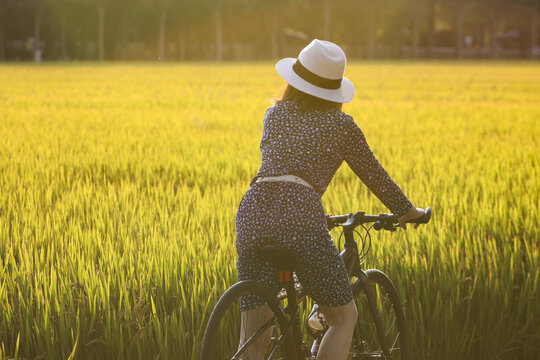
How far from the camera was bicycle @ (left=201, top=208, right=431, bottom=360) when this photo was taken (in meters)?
2.24

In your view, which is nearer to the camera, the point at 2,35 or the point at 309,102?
the point at 309,102

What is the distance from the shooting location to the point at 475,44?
215 ft

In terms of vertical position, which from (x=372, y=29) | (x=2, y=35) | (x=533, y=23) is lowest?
(x=2, y=35)

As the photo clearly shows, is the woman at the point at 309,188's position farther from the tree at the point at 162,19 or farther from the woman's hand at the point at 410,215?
the tree at the point at 162,19

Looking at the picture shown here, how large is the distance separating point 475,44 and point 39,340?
217 feet

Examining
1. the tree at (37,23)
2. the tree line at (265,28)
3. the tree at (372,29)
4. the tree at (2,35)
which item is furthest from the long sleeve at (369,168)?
the tree at (372,29)

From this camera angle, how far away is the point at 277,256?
234 centimetres

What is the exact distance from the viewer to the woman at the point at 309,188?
2.36 m

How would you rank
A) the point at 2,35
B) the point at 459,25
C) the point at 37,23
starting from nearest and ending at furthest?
1. the point at 37,23
2. the point at 2,35
3. the point at 459,25

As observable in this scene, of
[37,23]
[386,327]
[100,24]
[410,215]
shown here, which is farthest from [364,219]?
[100,24]

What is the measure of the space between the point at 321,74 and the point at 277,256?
607 millimetres

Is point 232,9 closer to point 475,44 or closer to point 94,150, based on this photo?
point 475,44

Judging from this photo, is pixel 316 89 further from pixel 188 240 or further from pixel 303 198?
pixel 188 240

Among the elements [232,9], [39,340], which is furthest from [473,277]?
[232,9]
